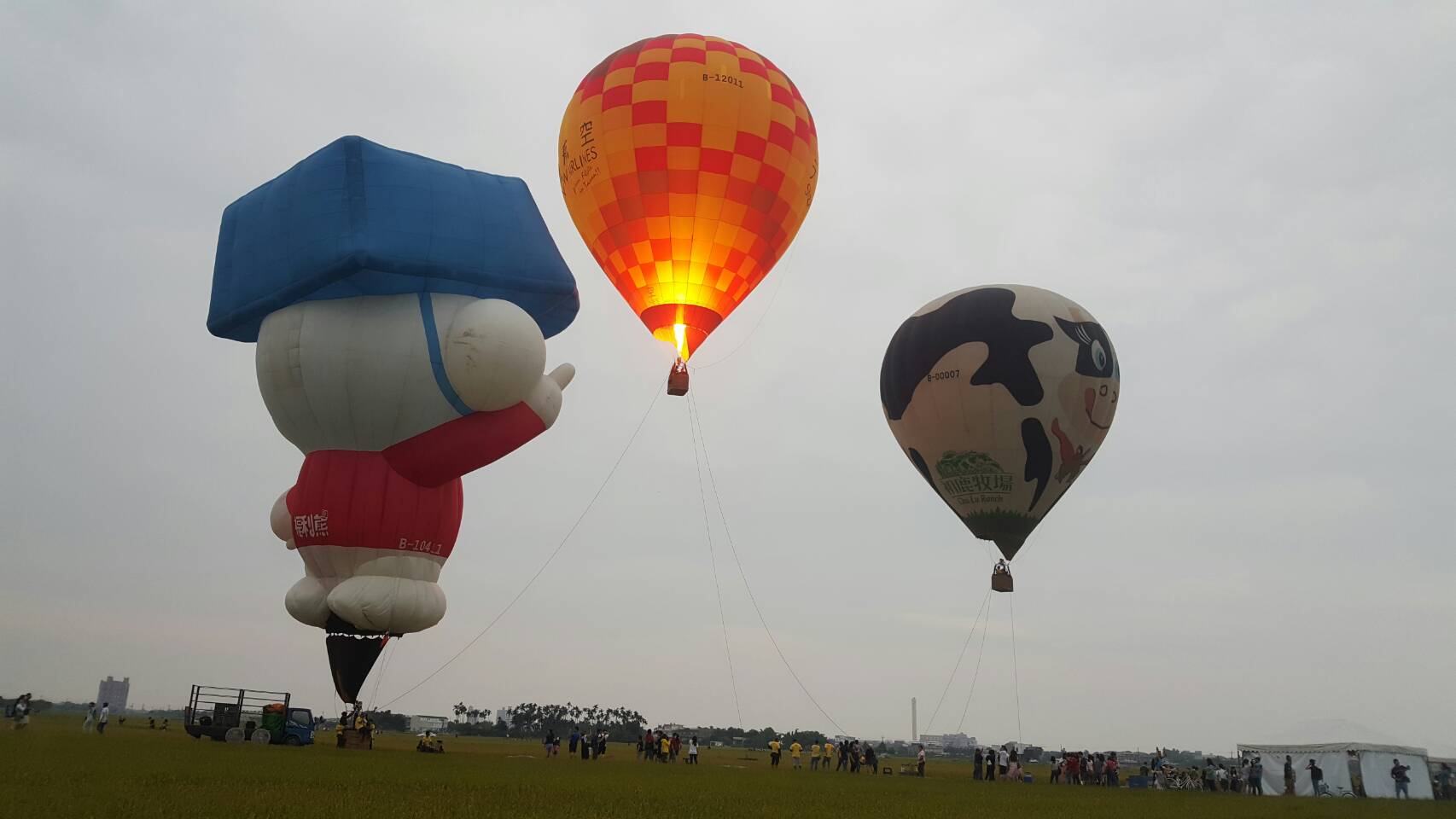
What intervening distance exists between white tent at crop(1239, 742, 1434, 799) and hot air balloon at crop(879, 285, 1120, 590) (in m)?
8.09

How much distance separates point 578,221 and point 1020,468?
9.13 meters

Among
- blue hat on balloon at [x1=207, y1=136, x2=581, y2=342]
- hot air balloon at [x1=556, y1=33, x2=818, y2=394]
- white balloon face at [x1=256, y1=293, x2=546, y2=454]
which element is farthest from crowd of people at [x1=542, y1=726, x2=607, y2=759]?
blue hat on balloon at [x1=207, y1=136, x2=581, y2=342]

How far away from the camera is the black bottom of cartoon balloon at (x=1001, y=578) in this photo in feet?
64.0

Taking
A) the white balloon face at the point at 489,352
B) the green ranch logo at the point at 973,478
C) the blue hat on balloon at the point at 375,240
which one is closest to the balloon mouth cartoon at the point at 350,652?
the white balloon face at the point at 489,352

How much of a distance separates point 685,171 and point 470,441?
5.60 meters

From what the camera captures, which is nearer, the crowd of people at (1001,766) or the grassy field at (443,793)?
the grassy field at (443,793)

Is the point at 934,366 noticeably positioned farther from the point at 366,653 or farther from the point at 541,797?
the point at 541,797

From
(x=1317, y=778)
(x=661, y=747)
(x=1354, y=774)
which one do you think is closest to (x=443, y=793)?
(x=661, y=747)

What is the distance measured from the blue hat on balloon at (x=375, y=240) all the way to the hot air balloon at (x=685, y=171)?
152 cm

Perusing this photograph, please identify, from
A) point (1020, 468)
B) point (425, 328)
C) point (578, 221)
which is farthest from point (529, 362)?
point (1020, 468)

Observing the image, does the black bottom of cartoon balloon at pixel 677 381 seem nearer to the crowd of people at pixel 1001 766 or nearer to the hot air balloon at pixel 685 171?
the hot air balloon at pixel 685 171

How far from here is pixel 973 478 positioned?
62.8ft

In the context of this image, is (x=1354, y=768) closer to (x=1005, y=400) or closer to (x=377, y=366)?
(x=1005, y=400)

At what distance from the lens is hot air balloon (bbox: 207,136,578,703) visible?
1498 cm
